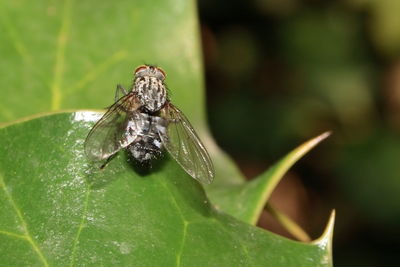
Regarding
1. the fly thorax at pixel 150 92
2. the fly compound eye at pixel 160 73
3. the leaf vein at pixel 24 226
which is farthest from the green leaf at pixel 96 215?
the fly compound eye at pixel 160 73

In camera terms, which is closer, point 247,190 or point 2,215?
point 2,215

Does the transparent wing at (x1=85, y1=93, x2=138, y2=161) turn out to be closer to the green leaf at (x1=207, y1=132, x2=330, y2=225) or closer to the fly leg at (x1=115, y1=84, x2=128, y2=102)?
the fly leg at (x1=115, y1=84, x2=128, y2=102)

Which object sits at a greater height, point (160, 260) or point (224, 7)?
point (160, 260)

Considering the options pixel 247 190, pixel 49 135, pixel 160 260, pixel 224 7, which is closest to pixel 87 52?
pixel 247 190

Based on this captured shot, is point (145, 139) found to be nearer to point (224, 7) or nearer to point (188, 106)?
point (188, 106)

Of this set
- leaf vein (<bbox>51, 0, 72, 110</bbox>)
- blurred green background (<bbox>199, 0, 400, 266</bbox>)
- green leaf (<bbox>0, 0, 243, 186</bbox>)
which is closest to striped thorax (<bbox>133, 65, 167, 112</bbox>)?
green leaf (<bbox>0, 0, 243, 186</bbox>)

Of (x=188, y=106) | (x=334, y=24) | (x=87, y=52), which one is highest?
(x=87, y=52)

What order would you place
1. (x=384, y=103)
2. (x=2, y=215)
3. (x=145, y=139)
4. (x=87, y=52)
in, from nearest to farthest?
(x=2, y=215) → (x=145, y=139) → (x=87, y=52) → (x=384, y=103)

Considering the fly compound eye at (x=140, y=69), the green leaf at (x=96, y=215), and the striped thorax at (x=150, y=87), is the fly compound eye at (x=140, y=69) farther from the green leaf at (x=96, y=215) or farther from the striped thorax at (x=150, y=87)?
the green leaf at (x=96, y=215)
